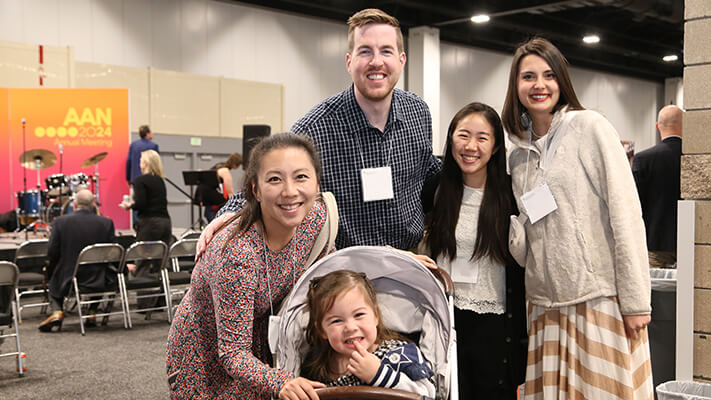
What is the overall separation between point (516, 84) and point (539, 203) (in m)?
0.49

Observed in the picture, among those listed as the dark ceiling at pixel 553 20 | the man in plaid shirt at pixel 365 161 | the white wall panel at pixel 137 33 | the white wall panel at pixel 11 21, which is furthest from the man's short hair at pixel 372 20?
the white wall panel at pixel 137 33

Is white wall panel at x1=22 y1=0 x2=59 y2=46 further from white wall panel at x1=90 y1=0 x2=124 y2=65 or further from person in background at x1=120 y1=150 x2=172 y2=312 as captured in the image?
person in background at x1=120 y1=150 x2=172 y2=312

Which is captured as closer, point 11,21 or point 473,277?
point 473,277

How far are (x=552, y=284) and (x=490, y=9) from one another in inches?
429

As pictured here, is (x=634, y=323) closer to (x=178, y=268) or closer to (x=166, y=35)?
(x=178, y=268)

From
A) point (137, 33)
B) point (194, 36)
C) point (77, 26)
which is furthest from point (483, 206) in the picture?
→ point (194, 36)

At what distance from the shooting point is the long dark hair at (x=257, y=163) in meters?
2.05

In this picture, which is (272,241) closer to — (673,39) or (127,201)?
(127,201)

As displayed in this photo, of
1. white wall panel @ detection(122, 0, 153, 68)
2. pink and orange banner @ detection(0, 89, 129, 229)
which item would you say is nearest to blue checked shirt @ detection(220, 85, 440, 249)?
pink and orange banner @ detection(0, 89, 129, 229)

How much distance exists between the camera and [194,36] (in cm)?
1284

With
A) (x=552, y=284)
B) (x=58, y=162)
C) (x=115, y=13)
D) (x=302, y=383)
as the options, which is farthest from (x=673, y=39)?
(x=302, y=383)

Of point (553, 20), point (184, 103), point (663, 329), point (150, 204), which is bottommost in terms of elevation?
point (663, 329)

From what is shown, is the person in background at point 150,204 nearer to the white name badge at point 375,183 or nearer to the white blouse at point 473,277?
the white name badge at point 375,183

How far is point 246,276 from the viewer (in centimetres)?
197
